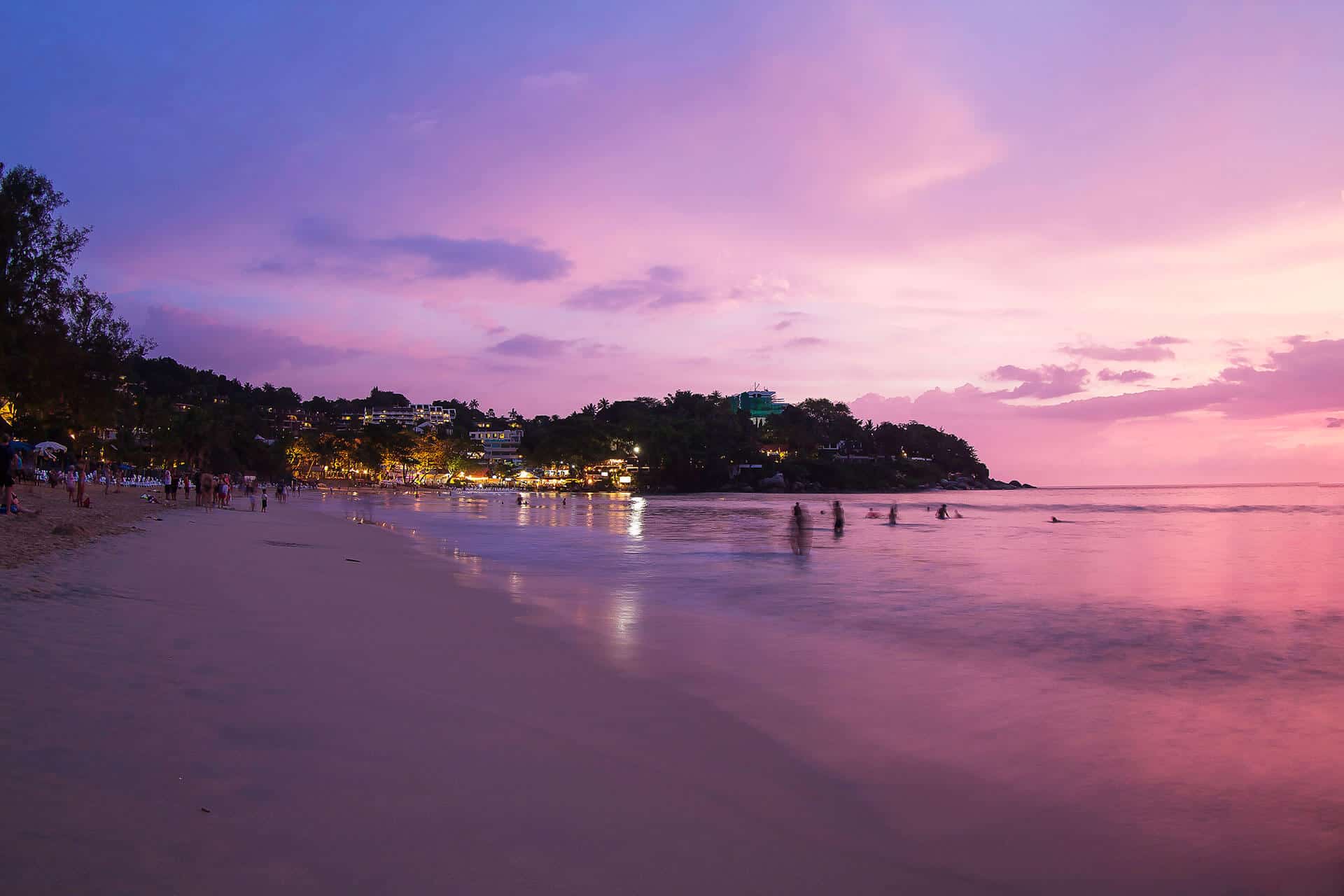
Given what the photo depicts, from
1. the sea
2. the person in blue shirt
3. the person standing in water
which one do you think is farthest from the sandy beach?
the person standing in water

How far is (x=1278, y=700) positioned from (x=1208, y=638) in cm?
431

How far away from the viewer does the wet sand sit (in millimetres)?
3805

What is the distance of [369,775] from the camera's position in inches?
195

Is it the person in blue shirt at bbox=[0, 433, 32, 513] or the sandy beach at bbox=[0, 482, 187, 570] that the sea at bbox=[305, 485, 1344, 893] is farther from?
the person in blue shirt at bbox=[0, 433, 32, 513]

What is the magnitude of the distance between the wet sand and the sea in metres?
0.79

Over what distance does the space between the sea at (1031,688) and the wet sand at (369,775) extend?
0.79 metres

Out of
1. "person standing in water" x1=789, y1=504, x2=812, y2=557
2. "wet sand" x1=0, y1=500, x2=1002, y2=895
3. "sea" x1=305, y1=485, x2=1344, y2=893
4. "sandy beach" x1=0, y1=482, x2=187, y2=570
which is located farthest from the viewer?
"person standing in water" x1=789, y1=504, x2=812, y2=557

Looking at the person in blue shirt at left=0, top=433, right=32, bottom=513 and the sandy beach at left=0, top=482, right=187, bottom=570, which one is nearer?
the sandy beach at left=0, top=482, right=187, bottom=570

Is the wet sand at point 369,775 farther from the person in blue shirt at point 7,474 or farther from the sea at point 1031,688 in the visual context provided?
the person in blue shirt at point 7,474

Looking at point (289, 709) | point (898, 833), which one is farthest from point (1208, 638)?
point (289, 709)

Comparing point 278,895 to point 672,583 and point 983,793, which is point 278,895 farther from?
point 672,583

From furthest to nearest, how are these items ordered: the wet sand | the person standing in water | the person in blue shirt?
the person standing in water
the person in blue shirt
the wet sand

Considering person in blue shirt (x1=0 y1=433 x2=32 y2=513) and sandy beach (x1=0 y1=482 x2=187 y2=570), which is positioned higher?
person in blue shirt (x1=0 y1=433 x2=32 y2=513)

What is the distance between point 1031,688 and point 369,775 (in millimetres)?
7841
